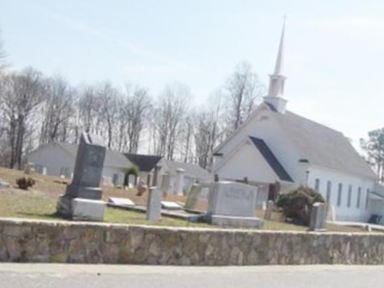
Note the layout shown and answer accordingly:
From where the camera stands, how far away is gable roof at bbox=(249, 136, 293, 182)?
50.2 m

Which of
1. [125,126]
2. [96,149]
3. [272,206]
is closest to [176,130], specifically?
[125,126]

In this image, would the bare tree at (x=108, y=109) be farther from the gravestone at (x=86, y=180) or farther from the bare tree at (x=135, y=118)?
the gravestone at (x=86, y=180)

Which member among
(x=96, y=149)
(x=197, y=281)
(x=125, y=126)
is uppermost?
(x=125, y=126)

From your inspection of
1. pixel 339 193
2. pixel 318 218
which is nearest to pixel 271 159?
pixel 339 193

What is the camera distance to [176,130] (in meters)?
88.9

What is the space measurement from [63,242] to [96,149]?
404 centimetres

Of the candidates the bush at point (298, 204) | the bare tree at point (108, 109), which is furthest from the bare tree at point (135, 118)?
the bush at point (298, 204)

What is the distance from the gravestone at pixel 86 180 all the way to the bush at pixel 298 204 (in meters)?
16.4

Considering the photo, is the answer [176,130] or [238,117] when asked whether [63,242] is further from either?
[176,130]

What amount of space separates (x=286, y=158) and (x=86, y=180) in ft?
122

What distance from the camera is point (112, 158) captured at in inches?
2808

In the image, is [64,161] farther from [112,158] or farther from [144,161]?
[144,161]

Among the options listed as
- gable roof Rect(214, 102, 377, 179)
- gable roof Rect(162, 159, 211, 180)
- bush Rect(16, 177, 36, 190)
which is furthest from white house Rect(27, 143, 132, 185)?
bush Rect(16, 177, 36, 190)

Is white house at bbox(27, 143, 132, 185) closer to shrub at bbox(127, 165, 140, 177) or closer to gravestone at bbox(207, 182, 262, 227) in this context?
shrub at bbox(127, 165, 140, 177)
